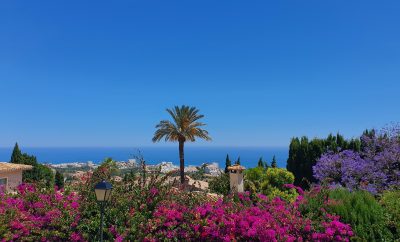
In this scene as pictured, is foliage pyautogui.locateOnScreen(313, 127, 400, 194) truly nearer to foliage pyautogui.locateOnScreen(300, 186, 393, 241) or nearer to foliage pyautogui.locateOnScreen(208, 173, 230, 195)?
foliage pyautogui.locateOnScreen(208, 173, 230, 195)

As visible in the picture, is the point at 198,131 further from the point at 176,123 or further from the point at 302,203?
the point at 302,203

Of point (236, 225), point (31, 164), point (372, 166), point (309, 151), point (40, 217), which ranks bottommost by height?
point (236, 225)

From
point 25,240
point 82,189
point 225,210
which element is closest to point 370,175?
point 225,210

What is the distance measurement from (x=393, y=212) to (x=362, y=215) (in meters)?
0.76

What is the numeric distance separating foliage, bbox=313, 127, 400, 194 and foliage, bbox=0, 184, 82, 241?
11411 mm

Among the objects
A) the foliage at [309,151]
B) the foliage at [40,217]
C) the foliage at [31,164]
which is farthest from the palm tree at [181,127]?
the foliage at [40,217]

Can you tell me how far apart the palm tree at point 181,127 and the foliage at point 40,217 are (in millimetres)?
21361

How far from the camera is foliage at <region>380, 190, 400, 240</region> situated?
22.4 ft

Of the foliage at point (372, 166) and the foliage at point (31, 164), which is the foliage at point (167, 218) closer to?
the foliage at point (372, 166)

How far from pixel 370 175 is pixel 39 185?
14.9 metres

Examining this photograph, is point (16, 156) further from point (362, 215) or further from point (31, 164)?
point (362, 215)

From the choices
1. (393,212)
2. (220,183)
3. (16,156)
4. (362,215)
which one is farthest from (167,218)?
(16,156)

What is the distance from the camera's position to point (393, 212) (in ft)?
23.4

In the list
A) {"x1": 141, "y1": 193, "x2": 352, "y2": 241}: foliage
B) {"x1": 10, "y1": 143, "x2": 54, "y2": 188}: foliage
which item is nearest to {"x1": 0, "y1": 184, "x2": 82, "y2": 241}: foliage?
{"x1": 141, "y1": 193, "x2": 352, "y2": 241}: foliage
